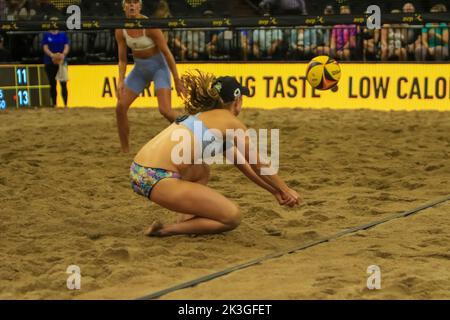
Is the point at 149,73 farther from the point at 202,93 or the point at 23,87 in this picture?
the point at 23,87

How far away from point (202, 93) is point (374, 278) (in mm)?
1960

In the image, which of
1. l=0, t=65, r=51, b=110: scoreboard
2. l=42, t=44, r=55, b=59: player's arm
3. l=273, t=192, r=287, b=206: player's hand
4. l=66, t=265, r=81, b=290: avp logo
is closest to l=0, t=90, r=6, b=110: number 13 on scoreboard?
l=0, t=65, r=51, b=110: scoreboard

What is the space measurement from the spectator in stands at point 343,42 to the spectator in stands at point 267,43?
1.11 meters

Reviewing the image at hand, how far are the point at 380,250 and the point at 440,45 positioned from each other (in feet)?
41.2

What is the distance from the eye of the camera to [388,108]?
17.8 meters

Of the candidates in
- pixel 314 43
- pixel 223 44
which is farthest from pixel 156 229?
pixel 223 44

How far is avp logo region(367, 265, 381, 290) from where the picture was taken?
5188 millimetres

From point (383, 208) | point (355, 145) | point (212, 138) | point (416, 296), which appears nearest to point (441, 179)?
point (383, 208)

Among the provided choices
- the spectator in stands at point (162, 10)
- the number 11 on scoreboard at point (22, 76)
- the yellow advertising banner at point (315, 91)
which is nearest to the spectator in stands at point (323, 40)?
the yellow advertising banner at point (315, 91)

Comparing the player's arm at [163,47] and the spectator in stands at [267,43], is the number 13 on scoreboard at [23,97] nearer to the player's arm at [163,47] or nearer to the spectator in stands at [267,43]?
the spectator in stands at [267,43]

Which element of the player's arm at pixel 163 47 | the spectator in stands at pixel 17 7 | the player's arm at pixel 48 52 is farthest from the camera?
the player's arm at pixel 48 52

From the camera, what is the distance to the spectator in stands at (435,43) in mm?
17984

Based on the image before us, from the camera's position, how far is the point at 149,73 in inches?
431

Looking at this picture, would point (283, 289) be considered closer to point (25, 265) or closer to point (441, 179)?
point (25, 265)
